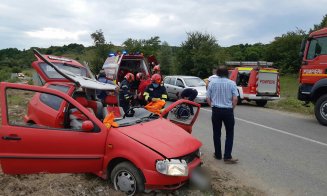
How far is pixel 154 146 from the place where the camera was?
4633 millimetres

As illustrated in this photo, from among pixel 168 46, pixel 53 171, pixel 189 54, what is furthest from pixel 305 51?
pixel 168 46

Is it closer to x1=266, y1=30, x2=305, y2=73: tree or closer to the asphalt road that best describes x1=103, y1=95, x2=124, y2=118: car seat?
the asphalt road

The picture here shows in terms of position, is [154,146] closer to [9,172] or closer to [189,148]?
[189,148]

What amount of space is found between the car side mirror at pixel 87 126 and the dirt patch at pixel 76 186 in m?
0.82

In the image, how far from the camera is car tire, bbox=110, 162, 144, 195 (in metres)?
4.59

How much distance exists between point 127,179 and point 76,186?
0.83 m

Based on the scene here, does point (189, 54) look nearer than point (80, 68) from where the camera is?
No

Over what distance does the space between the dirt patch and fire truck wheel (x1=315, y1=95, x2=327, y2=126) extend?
689 centimetres

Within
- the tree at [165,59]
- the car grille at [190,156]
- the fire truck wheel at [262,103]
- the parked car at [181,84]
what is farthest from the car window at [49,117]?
the tree at [165,59]

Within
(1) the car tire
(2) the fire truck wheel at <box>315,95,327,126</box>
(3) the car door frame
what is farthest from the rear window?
(2) the fire truck wheel at <box>315,95,327,126</box>

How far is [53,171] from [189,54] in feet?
115

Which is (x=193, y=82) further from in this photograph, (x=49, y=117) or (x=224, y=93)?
(x=49, y=117)

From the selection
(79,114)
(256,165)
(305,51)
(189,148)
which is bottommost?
(256,165)

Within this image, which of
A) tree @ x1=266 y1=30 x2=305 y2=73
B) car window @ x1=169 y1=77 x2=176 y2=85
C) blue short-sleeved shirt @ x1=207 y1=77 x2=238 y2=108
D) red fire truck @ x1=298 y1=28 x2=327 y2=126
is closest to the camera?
blue short-sleeved shirt @ x1=207 y1=77 x2=238 y2=108
